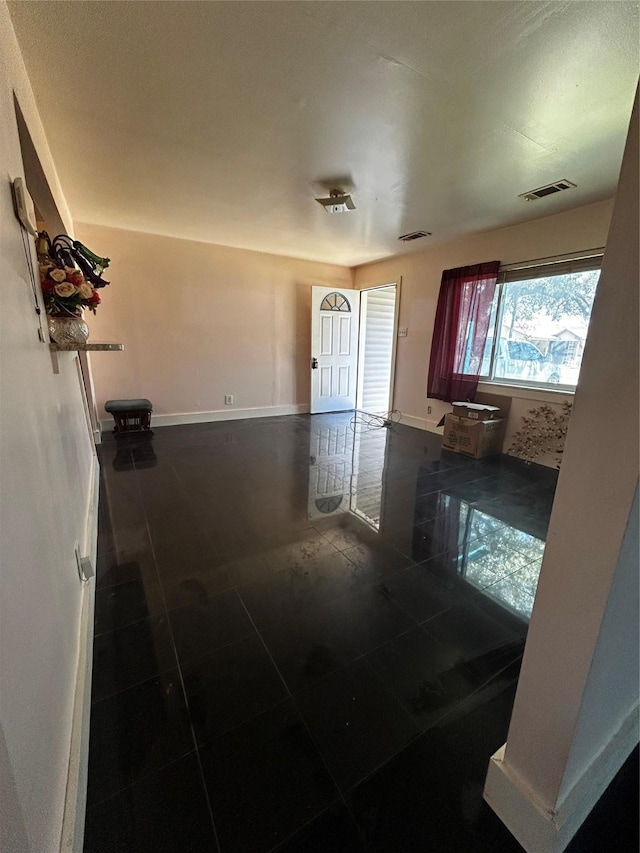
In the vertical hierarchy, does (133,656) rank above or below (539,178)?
below

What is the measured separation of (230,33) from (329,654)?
266cm

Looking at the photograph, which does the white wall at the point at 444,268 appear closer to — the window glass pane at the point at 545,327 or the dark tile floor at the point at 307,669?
the window glass pane at the point at 545,327

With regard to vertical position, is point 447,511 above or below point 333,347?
below

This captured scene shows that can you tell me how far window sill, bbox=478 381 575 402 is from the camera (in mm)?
3479

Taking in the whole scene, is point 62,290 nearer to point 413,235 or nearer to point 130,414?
point 130,414

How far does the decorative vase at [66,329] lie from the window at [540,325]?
12.9ft

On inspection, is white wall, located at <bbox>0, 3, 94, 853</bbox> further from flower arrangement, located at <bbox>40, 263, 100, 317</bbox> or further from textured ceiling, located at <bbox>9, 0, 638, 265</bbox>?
textured ceiling, located at <bbox>9, 0, 638, 265</bbox>

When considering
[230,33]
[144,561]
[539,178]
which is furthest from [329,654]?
[539,178]

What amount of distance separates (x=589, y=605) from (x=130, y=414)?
15.3 feet

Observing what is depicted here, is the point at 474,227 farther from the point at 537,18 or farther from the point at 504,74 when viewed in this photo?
the point at 537,18

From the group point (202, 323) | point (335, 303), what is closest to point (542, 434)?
point (335, 303)

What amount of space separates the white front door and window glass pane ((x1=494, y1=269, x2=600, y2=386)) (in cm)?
249

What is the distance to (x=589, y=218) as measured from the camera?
3.11 m

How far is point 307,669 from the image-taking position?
134cm
